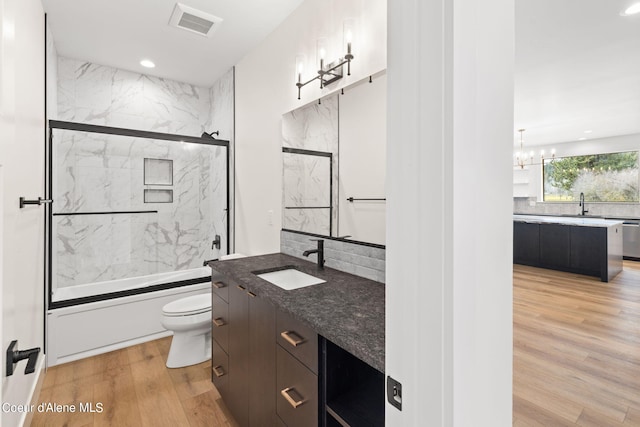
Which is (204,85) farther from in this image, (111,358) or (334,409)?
(334,409)

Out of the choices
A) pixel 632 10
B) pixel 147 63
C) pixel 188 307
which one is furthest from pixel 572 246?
pixel 147 63

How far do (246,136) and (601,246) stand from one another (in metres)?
5.33

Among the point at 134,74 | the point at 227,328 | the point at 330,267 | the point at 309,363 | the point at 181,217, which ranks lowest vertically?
the point at 227,328

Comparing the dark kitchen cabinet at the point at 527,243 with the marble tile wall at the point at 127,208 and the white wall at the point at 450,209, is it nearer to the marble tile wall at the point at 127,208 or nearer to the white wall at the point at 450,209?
the marble tile wall at the point at 127,208

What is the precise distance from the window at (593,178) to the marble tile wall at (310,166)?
7.84 metres

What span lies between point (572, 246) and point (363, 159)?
16.7 ft

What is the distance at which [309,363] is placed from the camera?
1.12m

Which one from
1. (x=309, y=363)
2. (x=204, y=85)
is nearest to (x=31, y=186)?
(x=309, y=363)

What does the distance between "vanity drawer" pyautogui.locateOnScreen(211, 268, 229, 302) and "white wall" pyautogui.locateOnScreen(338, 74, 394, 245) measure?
0.76 m

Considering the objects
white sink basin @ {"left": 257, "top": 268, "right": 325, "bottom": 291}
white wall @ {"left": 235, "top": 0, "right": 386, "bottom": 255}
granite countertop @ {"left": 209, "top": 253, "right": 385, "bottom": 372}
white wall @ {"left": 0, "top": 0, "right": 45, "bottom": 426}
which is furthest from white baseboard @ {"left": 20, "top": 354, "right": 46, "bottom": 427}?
white wall @ {"left": 235, "top": 0, "right": 386, "bottom": 255}

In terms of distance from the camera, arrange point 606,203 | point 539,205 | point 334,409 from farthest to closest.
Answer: point 539,205 < point 606,203 < point 334,409

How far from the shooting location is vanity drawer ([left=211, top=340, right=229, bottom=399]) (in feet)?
6.05

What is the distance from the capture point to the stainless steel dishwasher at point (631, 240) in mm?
6031

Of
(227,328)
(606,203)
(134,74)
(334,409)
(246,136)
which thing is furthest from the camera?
(606,203)
